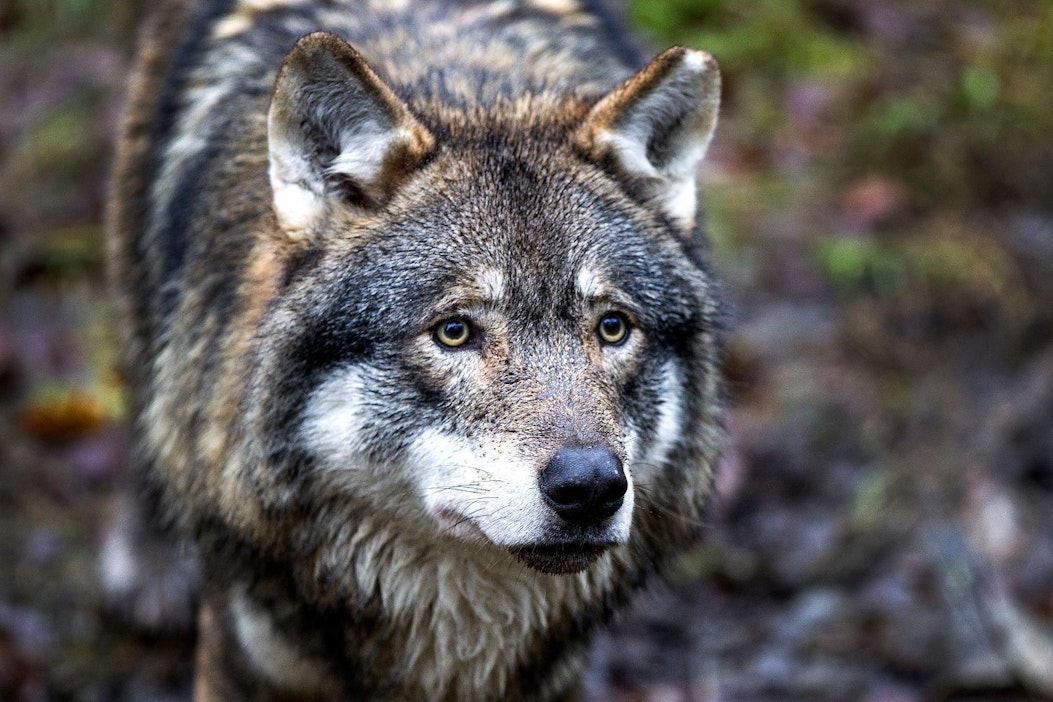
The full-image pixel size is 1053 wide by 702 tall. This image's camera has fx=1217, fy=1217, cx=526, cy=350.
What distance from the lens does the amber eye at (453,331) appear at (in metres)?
3.08

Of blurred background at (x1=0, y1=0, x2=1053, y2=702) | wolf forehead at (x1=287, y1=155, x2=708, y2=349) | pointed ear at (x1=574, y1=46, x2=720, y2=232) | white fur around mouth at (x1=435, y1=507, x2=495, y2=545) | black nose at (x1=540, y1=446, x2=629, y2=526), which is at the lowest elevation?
blurred background at (x1=0, y1=0, x2=1053, y2=702)

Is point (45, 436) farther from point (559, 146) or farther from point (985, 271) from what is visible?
point (985, 271)

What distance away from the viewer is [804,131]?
738cm

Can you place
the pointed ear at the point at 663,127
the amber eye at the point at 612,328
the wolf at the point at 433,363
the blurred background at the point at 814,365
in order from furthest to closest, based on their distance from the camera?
the blurred background at the point at 814,365 < the pointed ear at the point at 663,127 < the amber eye at the point at 612,328 < the wolf at the point at 433,363

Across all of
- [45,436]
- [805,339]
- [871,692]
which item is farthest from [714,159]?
[45,436]

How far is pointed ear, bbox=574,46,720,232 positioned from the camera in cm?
331

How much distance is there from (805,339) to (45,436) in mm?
3784

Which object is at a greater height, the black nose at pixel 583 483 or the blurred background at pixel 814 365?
the black nose at pixel 583 483

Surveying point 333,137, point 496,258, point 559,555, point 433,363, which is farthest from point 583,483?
point 333,137

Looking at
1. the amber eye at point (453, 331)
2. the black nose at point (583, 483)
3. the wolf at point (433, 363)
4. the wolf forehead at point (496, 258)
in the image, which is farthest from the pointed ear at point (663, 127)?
the black nose at point (583, 483)

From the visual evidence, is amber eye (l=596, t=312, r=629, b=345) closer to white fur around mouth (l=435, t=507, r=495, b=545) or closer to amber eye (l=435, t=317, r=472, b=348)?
amber eye (l=435, t=317, r=472, b=348)

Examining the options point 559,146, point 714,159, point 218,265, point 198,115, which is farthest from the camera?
point 714,159

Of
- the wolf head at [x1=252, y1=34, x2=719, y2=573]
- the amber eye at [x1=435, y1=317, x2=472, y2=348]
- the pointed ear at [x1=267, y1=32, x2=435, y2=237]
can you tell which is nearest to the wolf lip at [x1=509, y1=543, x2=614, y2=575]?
the wolf head at [x1=252, y1=34, x2=719, y2=573]

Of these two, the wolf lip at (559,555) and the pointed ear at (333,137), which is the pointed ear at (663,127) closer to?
the pointed ear at (333,137)
